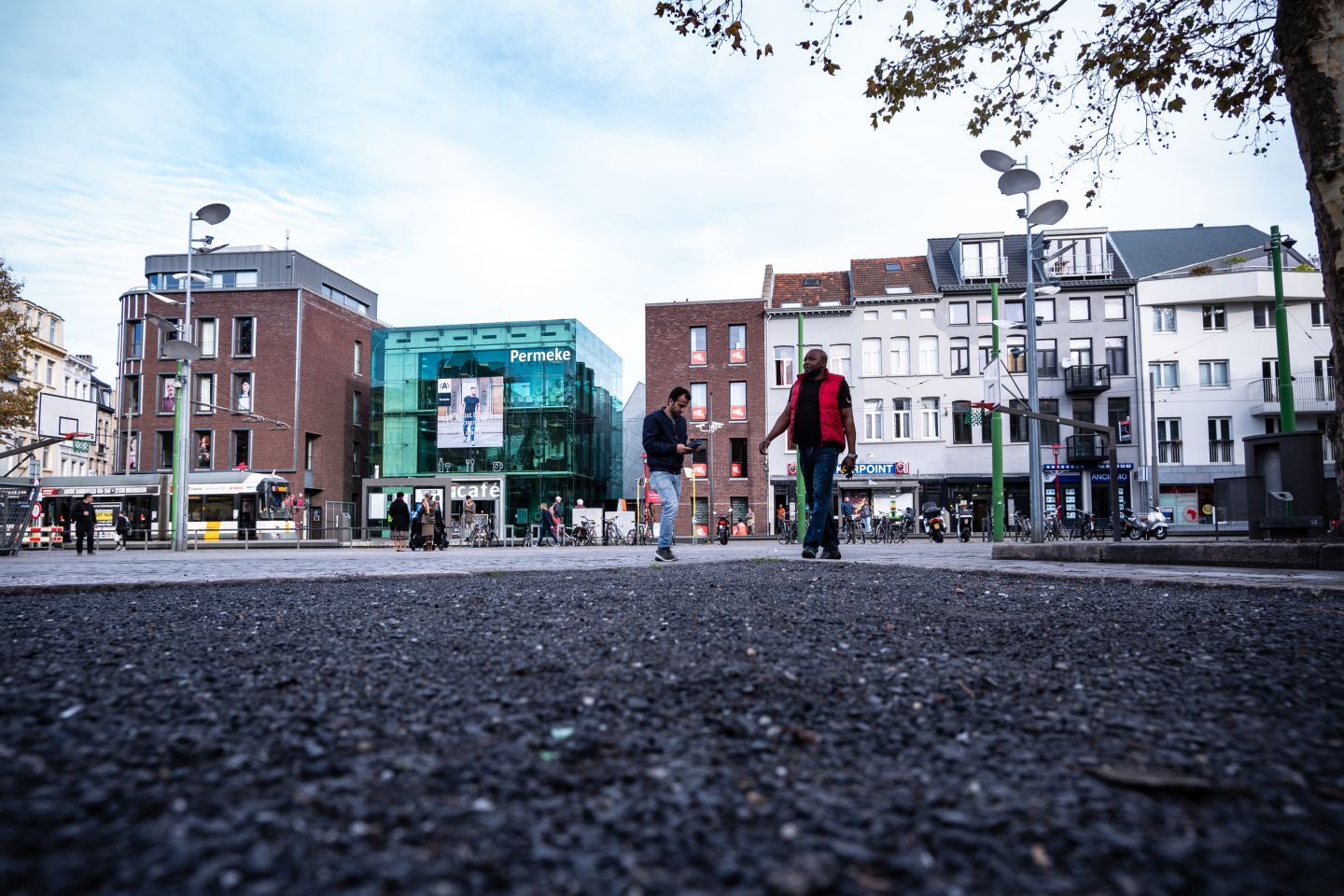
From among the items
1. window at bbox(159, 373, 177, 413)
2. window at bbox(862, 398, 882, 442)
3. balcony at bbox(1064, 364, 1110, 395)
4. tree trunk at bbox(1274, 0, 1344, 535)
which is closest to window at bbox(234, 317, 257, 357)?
window at bbox(159, 373, 177, 413)

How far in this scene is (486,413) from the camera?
47.1 m

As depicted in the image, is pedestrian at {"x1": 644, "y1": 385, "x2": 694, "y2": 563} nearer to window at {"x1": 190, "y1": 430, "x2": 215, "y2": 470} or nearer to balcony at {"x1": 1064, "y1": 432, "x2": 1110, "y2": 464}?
balcony at {"x1": 1064, "y1": 432, "x2": 1110, "y2": 464}

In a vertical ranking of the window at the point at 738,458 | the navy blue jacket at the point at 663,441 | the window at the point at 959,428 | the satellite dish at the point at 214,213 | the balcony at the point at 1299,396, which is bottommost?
the navy blue jacket at the point at 663,441

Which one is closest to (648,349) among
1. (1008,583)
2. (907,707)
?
(1008,583)

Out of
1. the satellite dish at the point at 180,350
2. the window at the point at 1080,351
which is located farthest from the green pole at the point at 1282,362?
the satellite dish at the point at 180,350

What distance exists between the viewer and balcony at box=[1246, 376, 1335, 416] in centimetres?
4103

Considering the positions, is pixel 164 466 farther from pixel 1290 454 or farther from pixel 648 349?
pixel 1290 454

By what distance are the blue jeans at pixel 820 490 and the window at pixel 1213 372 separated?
42360 millimetres

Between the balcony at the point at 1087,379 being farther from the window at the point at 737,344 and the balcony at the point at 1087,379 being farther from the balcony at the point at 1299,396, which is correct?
the window at the point at 737,344

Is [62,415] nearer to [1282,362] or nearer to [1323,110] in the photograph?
[1323,110]

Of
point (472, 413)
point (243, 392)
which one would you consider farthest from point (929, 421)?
point (243, 392)

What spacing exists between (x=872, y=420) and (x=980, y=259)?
1010cm

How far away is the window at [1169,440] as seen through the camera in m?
41.9

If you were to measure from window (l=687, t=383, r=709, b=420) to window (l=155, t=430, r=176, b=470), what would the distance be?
28431 millimetres
